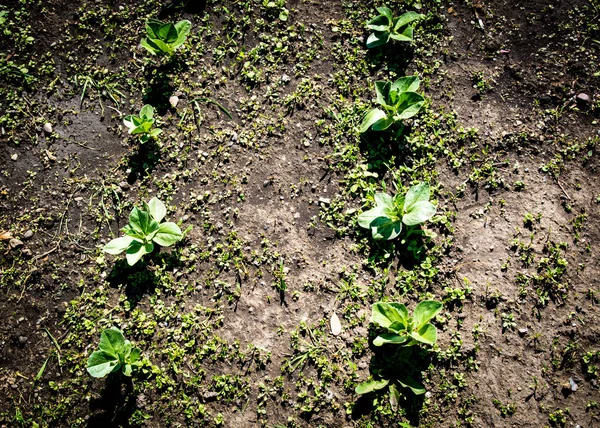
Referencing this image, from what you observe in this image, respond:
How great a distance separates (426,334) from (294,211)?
1360 mm

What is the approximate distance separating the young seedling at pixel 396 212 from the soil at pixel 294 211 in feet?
0.44

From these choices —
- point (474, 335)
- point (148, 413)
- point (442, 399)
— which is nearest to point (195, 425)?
point (148, 413)

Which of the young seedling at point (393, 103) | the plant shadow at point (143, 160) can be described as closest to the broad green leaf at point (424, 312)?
the young seedling at point (393, 103)

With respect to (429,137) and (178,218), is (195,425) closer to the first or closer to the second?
(178,218)

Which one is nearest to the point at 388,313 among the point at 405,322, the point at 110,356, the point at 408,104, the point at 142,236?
the point at 405,322

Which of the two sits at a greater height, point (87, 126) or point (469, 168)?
point (87, 126)

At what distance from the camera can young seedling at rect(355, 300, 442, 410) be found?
3.12 m

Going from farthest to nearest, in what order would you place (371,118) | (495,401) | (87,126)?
1. (87,126)
2. (371,118)
3. (495,401)

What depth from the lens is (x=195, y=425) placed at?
126 inches

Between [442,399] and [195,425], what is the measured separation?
183 centimetres

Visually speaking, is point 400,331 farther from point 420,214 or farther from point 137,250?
point 137,250

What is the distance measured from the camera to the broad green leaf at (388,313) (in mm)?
3158

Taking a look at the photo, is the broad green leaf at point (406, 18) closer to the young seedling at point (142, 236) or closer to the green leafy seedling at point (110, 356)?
the young seedling at point (142, 236)

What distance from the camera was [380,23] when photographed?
362cm
